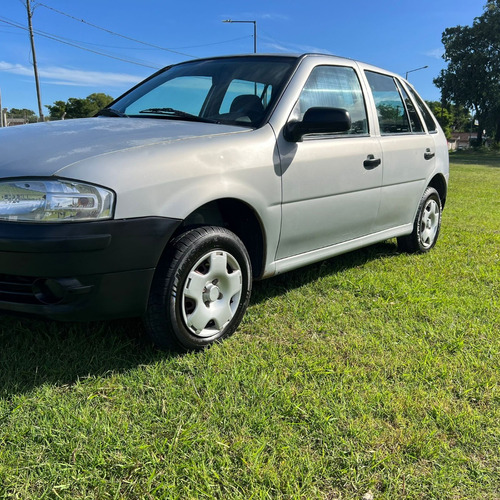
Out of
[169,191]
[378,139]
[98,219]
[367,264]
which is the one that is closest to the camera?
[98,219]

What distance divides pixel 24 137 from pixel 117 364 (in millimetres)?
1253

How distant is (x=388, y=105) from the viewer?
4117 millimetres

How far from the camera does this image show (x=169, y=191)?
231 centimetres

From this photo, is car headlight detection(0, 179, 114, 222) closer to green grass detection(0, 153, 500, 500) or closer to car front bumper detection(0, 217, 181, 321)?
car front bumper detection(0, 217, 181, 321)

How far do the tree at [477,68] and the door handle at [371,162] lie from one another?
45395 mm

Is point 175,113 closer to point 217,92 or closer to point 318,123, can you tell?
point 217,92

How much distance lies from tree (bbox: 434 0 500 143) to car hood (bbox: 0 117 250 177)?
4676cm

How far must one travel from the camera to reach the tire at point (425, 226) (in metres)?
4.66

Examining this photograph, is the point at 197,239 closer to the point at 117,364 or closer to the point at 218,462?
the point at 117,364

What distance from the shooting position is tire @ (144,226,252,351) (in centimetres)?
239

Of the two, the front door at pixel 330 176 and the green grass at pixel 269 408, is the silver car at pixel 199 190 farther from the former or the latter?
the green grass at pixel 269 408

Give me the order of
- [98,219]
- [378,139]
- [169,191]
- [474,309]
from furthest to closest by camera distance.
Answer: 1. [378,139]
2. [474,309]
3. [169,191]
4. [98,219]

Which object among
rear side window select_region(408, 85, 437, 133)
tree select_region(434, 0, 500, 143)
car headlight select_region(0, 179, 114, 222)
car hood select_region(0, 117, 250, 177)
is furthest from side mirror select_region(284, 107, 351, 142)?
tree select_region(434, 0, 500, 143)

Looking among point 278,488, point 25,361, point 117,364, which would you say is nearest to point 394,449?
point 278,488
